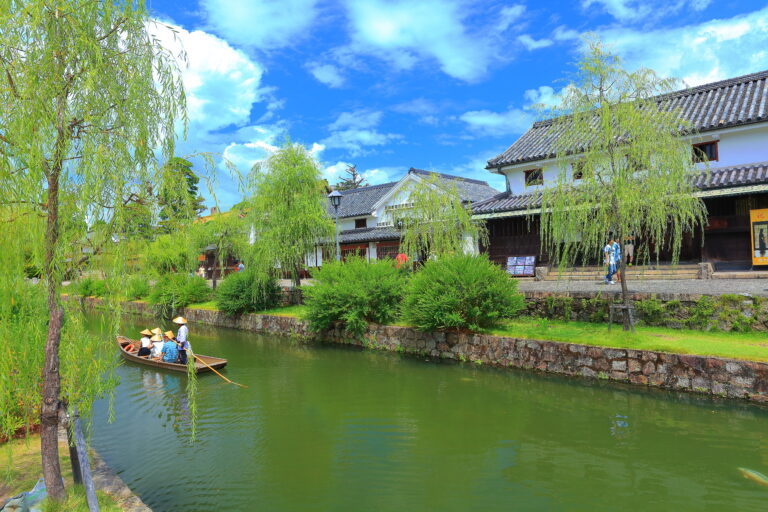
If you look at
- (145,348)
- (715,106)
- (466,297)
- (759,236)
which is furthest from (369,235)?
(759,236)

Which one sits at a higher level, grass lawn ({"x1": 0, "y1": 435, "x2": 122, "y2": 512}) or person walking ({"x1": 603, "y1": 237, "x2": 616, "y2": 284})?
person walking ({"x1": 603, "y1": 237, "x2": 616, "y2": 284})

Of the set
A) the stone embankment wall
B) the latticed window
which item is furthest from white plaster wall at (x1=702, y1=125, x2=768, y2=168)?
the latticed window

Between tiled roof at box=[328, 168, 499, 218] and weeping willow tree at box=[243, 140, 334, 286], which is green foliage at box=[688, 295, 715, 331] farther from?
tiled roof at box=[328, 168, 499, 218]

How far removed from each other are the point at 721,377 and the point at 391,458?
6.71m

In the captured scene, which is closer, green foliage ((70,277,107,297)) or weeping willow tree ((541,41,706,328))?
green foliage ((70,277,107,297))

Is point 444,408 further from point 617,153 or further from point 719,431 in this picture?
point 617,153

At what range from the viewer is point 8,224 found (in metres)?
4.02

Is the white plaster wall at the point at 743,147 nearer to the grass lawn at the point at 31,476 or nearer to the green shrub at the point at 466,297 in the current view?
the green shrub at the point at 466,297

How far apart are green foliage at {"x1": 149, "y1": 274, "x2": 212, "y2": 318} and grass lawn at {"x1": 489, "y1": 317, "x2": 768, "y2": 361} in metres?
17.6

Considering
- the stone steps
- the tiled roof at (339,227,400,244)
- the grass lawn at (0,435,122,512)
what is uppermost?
the tiled roof at (339,227,400,244)

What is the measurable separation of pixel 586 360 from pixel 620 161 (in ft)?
15.3

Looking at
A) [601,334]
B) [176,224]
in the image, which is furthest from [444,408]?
[176,224]

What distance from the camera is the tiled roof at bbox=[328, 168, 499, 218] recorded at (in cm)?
3138

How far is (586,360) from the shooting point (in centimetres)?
1061
